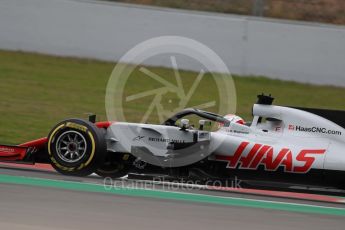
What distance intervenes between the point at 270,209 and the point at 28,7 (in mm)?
11076

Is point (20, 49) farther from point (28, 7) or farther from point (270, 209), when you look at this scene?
point (270, 209)

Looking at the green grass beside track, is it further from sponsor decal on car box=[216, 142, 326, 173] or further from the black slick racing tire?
sponsor decal on car box=[216, 142, 326, 173]

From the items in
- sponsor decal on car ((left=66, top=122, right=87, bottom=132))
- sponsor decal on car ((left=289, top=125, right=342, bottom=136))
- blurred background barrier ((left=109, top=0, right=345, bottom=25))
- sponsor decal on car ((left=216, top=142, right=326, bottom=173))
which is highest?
blurred background barrier ((left=109, top=0, right=345, bottom=25))

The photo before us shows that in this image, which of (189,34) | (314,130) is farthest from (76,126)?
(189,34)

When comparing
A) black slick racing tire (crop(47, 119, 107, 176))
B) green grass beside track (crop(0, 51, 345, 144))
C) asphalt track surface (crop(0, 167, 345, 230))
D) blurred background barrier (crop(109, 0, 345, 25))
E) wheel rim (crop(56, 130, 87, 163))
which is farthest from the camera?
blurred background barrier (crop(109, 0, 345, 25))

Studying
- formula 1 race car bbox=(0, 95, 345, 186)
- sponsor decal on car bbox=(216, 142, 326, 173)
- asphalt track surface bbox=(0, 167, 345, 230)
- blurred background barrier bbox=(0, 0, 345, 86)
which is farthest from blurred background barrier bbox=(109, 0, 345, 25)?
asphalt track surface bbox=(0, 167, 345, 230)

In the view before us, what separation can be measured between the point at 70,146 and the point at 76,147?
7cm

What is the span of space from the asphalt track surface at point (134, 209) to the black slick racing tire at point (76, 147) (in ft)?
0.53

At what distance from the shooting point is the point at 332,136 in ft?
28.1

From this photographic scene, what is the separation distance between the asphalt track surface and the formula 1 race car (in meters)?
0.28

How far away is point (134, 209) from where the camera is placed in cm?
729

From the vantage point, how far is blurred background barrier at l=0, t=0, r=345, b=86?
1621cm

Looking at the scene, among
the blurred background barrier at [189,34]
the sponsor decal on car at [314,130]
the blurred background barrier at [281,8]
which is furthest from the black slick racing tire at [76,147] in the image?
the blurred background barrier at [281,8]

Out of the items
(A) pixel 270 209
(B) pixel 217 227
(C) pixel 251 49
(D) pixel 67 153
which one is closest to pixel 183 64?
(C) pixel 251 49
